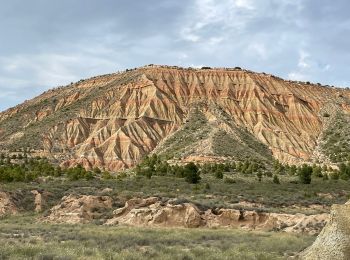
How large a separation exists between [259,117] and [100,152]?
34.6 metres

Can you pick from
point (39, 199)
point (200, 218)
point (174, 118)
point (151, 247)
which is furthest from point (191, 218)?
point (174, 118)

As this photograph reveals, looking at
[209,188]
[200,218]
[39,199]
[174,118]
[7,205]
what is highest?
[174,118]

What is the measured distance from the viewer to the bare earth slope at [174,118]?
3536 inches

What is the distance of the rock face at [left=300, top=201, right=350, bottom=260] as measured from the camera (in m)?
12.8

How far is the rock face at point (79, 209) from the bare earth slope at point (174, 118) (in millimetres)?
43964

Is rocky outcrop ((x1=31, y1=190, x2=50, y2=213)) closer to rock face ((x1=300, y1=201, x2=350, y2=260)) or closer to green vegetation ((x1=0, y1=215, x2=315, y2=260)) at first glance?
green vegetation ((x1=0, y1=215, x2=315, y2=260))

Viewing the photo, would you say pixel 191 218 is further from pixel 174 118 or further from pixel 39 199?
pixel 174 118

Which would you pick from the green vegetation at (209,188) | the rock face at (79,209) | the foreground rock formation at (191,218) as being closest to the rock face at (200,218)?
the foreground rock formation at (191,218)

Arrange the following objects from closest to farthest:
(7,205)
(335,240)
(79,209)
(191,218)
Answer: (335,240)
(191,218)
(79,209)
(7,205)

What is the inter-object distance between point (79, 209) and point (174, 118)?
68145 mm

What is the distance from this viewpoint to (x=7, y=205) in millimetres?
37969

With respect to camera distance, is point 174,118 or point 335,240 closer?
point 335,240

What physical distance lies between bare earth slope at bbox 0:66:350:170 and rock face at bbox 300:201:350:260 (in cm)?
6537

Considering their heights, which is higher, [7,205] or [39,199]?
[39,199]
